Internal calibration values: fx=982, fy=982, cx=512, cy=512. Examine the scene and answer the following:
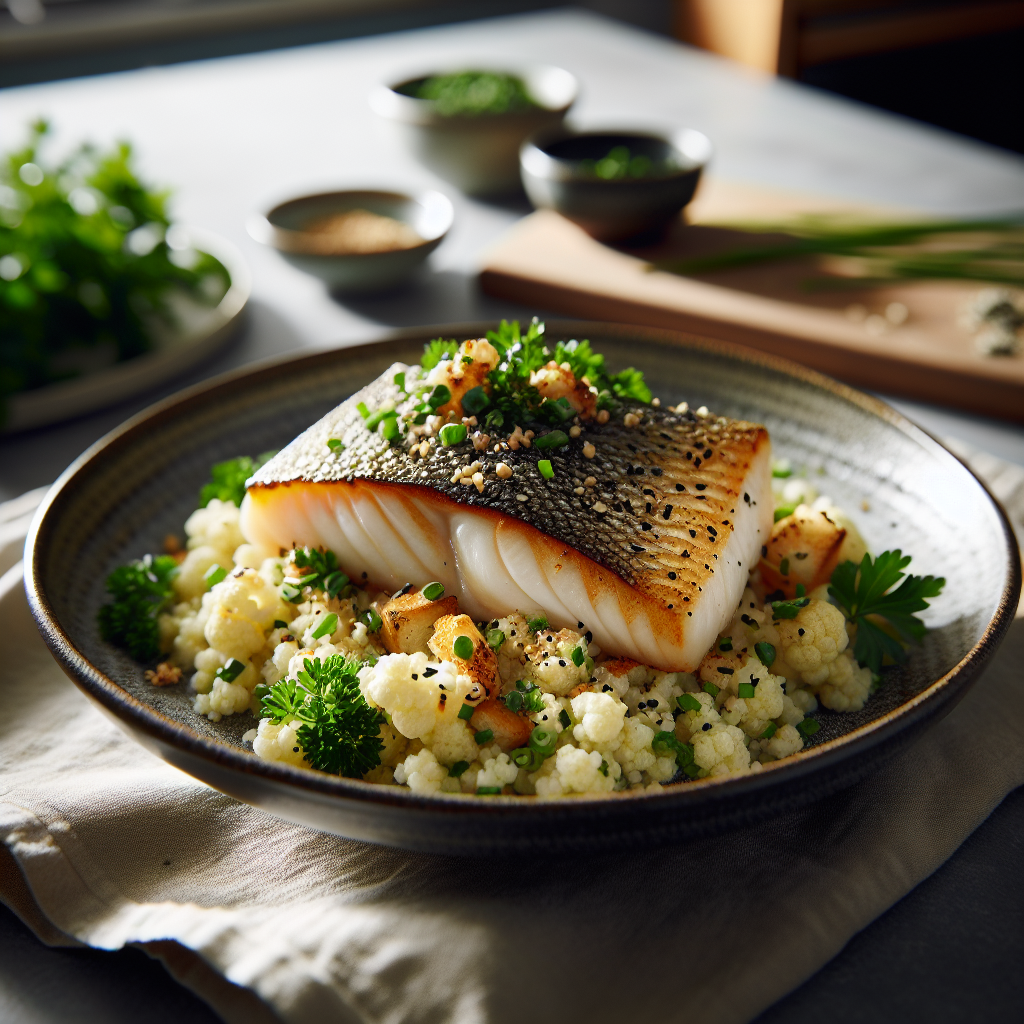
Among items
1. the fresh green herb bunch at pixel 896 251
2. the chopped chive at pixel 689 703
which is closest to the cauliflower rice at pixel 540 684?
the chopped chive at pixel 689 703

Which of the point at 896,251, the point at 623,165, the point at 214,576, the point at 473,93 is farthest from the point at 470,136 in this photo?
the point at 214,576

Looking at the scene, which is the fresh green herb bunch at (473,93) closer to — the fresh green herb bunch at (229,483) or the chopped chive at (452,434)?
the fresh green herb bunch at (229,483)

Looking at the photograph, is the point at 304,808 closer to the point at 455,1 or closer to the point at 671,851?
the point at 671,851

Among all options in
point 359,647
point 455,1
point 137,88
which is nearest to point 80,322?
point 359,647

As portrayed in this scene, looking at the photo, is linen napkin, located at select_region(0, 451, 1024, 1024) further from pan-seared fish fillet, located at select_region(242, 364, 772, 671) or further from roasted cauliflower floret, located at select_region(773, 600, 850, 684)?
pan-seared fish fillet, located at select_region(242, 364, 772, 671)

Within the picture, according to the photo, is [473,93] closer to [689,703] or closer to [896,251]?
[896,251]

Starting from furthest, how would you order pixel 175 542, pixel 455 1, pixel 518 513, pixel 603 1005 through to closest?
1. pixel 455 1
2. pixel 175 542
3. pixel 518 513
4. pixel 603 1005
